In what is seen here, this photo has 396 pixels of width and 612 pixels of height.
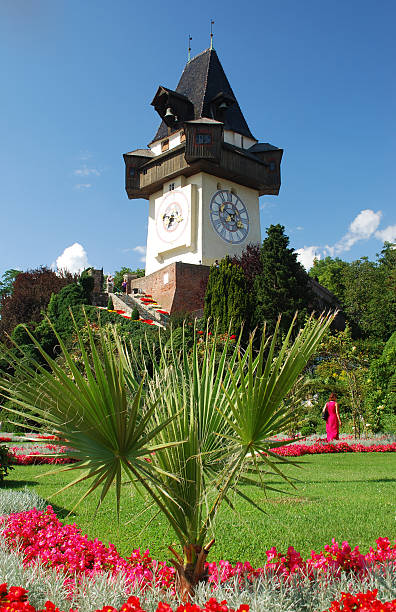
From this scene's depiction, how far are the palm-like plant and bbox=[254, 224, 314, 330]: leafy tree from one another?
21.3 meters

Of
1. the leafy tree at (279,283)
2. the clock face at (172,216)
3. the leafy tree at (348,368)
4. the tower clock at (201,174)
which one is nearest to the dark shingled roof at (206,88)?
the tower clock at (201,174)

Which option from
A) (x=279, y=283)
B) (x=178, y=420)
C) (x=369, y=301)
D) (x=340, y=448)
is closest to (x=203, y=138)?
(x=279, y=283)

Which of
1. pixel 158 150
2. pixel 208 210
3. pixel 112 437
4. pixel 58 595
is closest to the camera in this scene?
pixel 112 437

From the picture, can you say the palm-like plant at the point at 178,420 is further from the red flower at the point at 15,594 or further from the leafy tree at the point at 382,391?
the leafy tree at the point at 382,391

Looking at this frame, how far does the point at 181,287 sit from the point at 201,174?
849 centimetres

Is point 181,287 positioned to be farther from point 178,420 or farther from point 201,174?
point 178,420

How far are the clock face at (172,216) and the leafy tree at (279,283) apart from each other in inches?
338

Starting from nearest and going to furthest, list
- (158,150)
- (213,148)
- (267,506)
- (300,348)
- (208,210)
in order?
(300,348), (267,506), (213,148), (208,210), (158,150)

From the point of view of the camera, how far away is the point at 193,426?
2.81 meters

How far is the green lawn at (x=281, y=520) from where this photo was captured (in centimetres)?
461

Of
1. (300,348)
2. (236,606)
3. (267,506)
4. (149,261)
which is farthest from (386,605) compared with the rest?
(149,261)

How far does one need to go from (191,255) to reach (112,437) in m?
31.8

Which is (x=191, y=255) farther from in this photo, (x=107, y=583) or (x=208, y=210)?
(x=107, y=583)

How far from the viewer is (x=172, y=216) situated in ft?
115
